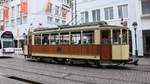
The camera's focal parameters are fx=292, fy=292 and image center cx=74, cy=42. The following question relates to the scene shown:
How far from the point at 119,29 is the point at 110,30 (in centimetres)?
67

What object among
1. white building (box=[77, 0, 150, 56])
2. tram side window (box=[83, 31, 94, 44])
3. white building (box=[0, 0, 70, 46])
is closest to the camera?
tram side window (box=[83, 31, 94, 44])

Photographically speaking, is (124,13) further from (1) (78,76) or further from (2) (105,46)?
(1) (78,76)

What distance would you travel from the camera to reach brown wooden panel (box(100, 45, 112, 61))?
2091cm

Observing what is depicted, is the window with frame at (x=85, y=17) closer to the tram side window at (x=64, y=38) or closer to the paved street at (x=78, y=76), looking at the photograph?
the tram side window at (x=64, y=38)

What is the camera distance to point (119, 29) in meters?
21.1

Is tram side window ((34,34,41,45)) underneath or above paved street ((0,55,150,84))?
above

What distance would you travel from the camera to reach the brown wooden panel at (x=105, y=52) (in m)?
20.9

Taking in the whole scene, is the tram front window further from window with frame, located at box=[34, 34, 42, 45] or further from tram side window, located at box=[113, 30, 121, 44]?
tram side window, located at box=[113, 30, 121, 44]

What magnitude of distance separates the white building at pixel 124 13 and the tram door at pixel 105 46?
11.6 meters

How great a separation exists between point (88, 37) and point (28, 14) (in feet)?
116

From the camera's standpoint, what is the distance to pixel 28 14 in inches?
2196

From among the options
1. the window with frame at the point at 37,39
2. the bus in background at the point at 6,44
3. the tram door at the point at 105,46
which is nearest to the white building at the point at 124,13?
the bus in background at the point at 6,44

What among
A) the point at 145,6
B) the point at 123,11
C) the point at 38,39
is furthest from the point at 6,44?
the point at 145,6

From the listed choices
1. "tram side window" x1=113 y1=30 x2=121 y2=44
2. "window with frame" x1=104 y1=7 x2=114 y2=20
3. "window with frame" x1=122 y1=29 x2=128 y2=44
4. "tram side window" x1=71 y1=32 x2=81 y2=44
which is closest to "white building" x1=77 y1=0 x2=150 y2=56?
"window with frame" x1=104 y1=7 x2=114 y2=20
